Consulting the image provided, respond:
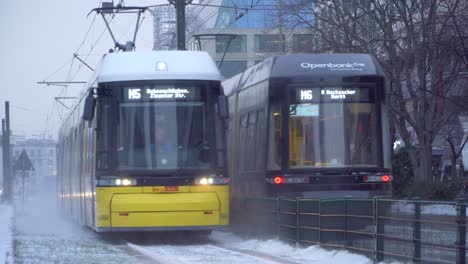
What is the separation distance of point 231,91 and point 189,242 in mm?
6542

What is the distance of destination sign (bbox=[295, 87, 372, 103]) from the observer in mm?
22000

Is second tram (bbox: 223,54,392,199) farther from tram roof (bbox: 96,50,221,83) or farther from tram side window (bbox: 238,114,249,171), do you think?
tram side window (bbox: 238,114,249,171)

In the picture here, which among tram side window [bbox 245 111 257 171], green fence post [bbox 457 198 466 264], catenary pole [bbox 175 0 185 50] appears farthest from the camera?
catenary pole [bbox 175 0 185 50]

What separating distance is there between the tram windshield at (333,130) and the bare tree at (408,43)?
366 inches

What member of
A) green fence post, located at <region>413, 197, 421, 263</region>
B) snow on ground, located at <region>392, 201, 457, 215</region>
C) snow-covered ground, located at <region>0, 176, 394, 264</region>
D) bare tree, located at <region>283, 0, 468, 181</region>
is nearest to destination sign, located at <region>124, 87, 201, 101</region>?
snow-covered ground, located at <region>0, 176, 394, 264</region>

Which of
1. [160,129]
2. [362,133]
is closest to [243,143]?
[362,133]

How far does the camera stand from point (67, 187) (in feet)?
112

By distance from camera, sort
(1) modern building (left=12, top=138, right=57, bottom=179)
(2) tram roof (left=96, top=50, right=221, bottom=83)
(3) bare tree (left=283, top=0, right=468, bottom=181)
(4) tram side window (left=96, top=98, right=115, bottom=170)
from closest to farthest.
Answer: (4) tram side window (left=96, top=98, right=115, bottom=170) → (2) tram roof (left=96, top=50, right=221, bottom=83) → (3) bare tree (left=283, top=0, right=468, bottom=181) → (1) modern building (left=12, top=138, right=57, bottom=179)

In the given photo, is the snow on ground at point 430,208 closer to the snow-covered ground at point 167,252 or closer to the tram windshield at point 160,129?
the snow-covered ground at point 167,252

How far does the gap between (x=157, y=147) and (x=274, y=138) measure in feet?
8.74

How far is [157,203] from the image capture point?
68.5ft

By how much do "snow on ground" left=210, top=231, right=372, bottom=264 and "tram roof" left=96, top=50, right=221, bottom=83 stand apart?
356 cm

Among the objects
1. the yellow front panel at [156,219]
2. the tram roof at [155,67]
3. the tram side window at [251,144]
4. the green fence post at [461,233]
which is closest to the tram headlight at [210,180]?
the yellow front panel at [156,219]

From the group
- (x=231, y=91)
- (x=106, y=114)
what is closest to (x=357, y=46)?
(x=231, y=91)
